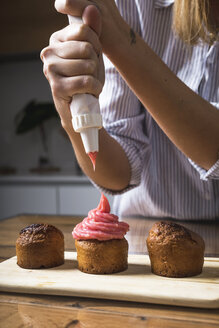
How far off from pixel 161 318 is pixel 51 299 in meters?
0.20

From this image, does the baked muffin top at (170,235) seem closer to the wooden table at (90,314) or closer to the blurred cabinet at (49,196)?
the wooden table at (90,314)

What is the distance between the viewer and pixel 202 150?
1036 millimetres

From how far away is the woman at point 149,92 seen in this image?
0.76m

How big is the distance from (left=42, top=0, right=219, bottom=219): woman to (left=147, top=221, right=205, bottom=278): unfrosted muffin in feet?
0.91

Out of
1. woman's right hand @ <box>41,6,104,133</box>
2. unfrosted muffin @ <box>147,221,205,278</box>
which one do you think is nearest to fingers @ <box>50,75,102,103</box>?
woman's right hand @ <box>41,6,104,133</box>

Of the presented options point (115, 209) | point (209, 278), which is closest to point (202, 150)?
point (209, 278)

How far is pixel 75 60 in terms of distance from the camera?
2.43 ft

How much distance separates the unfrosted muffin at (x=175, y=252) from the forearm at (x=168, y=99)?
0.26 metres

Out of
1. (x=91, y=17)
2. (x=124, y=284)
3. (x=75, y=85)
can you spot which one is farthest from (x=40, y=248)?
(x=91, y=17)

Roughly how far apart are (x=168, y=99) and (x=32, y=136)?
2569mm

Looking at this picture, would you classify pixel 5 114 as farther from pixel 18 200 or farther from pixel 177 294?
pixel 177 294

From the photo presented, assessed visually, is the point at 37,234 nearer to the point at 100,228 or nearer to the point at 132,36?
the point at 100,228

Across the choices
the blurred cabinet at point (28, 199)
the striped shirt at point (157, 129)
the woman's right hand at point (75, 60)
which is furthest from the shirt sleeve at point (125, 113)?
the blurred cabinet at point (28, 199)

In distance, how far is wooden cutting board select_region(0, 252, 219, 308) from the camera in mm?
662
